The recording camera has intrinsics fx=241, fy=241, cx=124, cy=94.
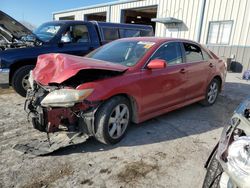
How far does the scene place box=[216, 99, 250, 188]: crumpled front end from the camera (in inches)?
66.9

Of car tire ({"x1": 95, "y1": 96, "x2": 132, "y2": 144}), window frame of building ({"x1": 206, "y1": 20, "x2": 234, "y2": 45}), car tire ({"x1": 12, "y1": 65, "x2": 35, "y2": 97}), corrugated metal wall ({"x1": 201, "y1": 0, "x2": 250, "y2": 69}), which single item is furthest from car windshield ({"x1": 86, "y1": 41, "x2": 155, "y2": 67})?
window frame of building ({"x1": 206, "y1": 20, "x2": 234, "y2": 45})

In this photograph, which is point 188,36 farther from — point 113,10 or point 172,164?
point 172,164

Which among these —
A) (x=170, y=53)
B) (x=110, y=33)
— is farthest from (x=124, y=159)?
(x=110, y=33)

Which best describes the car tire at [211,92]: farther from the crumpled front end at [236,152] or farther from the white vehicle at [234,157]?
the crumpled front end at [236,152]

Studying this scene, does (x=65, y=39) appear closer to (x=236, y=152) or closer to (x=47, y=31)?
(x=47, y=31)

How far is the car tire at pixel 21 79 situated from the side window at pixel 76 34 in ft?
4.45

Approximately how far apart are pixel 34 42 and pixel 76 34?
125 centimetres

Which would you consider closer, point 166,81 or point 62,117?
point 62,117

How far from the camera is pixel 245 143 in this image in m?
1.81

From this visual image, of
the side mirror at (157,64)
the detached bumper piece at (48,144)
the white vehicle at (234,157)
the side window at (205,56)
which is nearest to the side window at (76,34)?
the side window at (205,56)

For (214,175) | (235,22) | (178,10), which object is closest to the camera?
(214,175)

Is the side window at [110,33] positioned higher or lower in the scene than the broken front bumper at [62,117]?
higher

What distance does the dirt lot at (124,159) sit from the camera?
281 cm

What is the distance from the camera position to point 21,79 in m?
5.63
